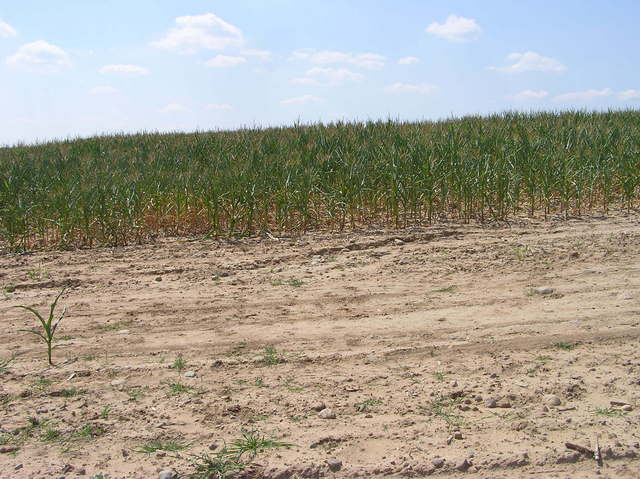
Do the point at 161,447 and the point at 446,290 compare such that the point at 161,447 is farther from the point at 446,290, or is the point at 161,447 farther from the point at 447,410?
the point at 446,290

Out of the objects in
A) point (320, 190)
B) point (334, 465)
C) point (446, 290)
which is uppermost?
point (320, 190)

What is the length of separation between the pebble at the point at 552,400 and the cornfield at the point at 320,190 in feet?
15.4

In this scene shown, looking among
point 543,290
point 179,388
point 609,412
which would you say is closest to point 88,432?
point 179,388

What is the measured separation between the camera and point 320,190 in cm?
806

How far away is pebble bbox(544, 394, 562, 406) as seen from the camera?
320cm

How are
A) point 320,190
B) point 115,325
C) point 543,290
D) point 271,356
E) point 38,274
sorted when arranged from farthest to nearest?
point 320,190, point 38,274, point 543,290, point 115,325, point 271,356

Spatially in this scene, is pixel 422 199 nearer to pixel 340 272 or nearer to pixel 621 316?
pixel 340 272

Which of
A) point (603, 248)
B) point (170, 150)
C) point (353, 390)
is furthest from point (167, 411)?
point (170, 150)

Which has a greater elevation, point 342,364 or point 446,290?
point 446,290

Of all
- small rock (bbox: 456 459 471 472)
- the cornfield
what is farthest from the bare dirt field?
the cornfield

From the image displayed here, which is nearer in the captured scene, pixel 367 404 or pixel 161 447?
pixel 161 447

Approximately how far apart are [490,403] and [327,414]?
849 millimetres

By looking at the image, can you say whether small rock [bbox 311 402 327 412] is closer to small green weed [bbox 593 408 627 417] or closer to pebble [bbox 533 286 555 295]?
small green weed [bbox 593 408 627 417]

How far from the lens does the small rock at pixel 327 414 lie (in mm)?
3170
